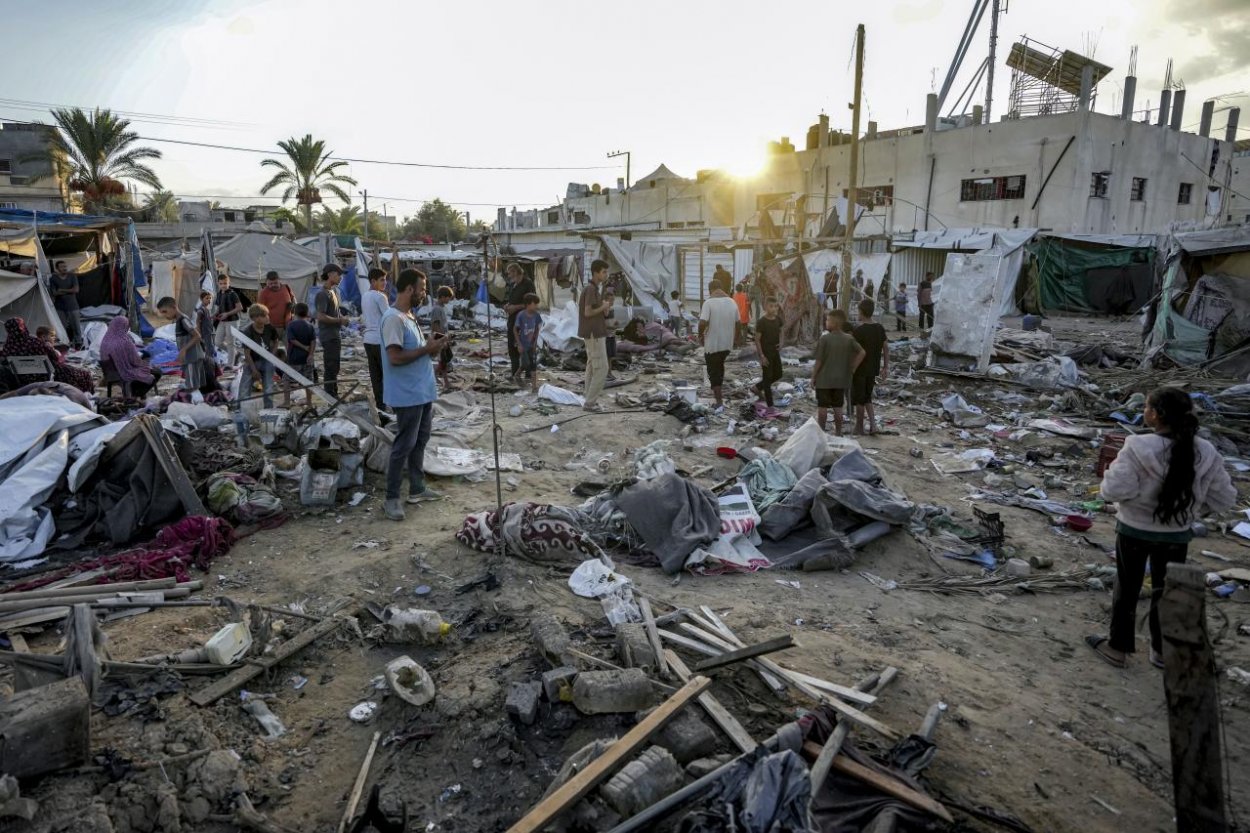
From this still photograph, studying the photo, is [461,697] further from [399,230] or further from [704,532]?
[399,230]

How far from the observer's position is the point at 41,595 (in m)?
3.89

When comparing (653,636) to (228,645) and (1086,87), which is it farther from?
(1086,87)

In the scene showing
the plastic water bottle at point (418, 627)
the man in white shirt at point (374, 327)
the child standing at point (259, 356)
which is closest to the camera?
the plastic water bottle at point (418, 627)

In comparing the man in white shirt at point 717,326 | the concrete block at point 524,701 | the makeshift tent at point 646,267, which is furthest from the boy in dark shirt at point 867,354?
the makeshift tent at point 646,267

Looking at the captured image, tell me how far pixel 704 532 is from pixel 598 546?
0.74 m

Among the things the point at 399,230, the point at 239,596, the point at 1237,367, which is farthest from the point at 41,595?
the point at 399,230

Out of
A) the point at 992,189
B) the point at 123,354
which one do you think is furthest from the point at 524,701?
the point at 992,189

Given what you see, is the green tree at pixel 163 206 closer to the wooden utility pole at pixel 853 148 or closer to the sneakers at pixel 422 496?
the wooden utility pole at pixel 853 148

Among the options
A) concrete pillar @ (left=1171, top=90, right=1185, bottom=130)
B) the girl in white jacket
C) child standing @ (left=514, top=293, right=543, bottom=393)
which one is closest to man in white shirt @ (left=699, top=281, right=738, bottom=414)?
child standing @ (left=514, top=293, right=543, bottom=393)

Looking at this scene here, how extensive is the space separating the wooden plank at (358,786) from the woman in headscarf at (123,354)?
7516 mm

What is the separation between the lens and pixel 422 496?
571cm

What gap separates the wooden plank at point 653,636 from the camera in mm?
3235

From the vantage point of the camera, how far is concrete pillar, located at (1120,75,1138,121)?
2447 cm

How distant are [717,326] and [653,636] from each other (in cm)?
589
